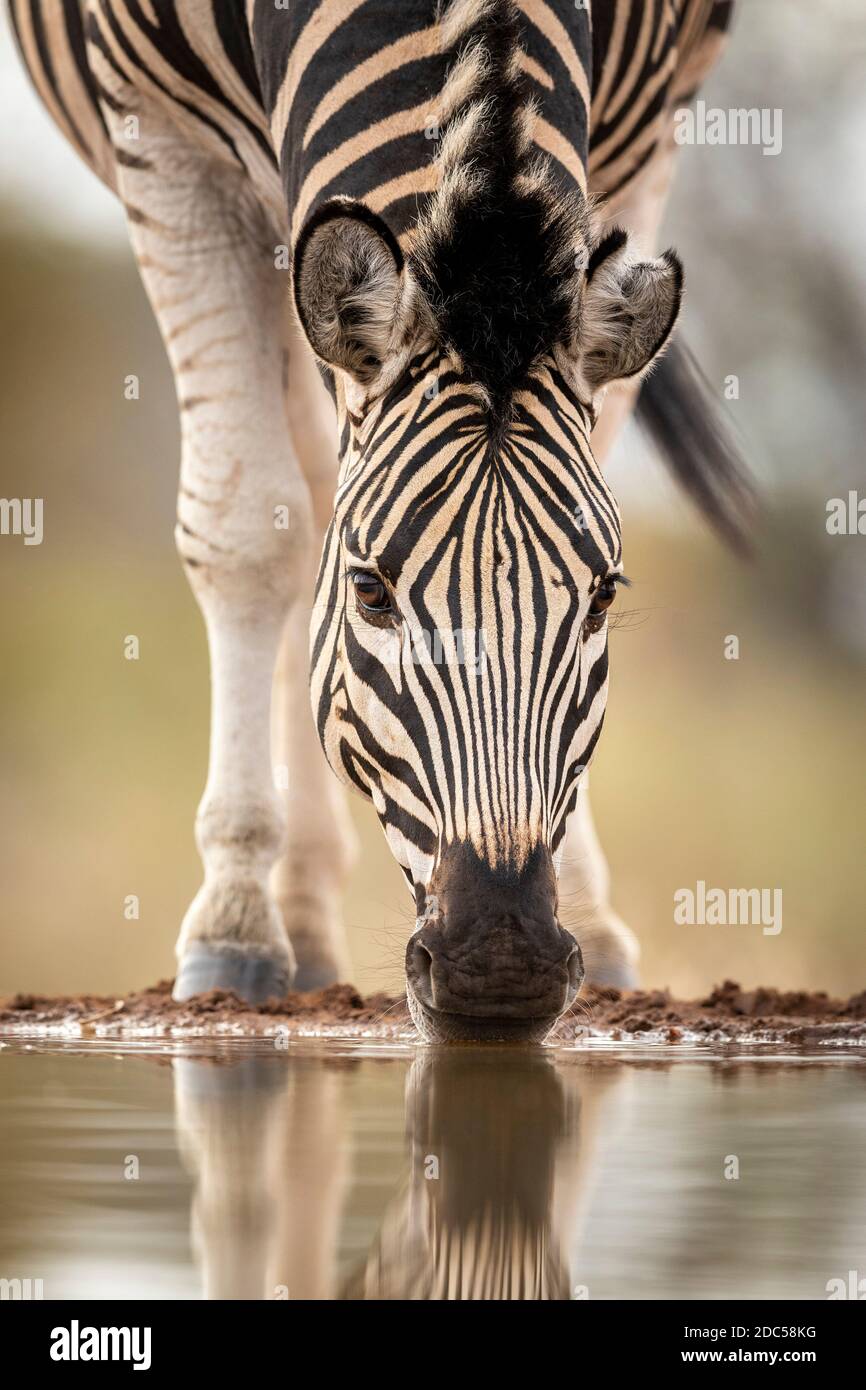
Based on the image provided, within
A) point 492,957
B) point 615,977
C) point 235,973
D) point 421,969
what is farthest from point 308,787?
point 492,957

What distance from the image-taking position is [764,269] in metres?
14.7

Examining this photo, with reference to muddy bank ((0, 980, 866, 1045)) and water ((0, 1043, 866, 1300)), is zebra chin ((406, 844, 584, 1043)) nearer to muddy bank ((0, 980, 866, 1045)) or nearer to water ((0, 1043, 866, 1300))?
water ((0, 1043, 866, 1300))

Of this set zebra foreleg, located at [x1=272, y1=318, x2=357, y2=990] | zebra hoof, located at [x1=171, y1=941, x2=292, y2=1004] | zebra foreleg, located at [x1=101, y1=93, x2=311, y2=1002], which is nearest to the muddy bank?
zebra hoof, located at [x1=171, y1=941, x2=292, y2=1004]

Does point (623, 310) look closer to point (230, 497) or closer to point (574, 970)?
point (574, 970)

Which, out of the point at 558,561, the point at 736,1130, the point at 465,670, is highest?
the point at 558,561

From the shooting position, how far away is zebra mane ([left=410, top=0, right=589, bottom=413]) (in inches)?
162

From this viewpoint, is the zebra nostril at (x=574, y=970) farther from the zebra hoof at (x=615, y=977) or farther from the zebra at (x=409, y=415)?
the zebra hoof at (x=615, y=977)

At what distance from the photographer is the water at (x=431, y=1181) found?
6.33ft

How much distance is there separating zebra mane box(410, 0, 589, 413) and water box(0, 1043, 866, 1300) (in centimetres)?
166

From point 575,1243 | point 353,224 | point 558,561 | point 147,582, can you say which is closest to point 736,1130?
point 575,1243

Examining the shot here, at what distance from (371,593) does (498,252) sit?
869 millimetres

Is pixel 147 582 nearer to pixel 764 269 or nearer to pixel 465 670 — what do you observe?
pixel 764 269

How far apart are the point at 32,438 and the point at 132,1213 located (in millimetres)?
12732

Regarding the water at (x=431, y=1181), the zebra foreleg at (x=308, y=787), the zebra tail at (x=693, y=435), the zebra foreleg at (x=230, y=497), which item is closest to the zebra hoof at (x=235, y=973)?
the zebra foreleg at (x=230, y=497)
